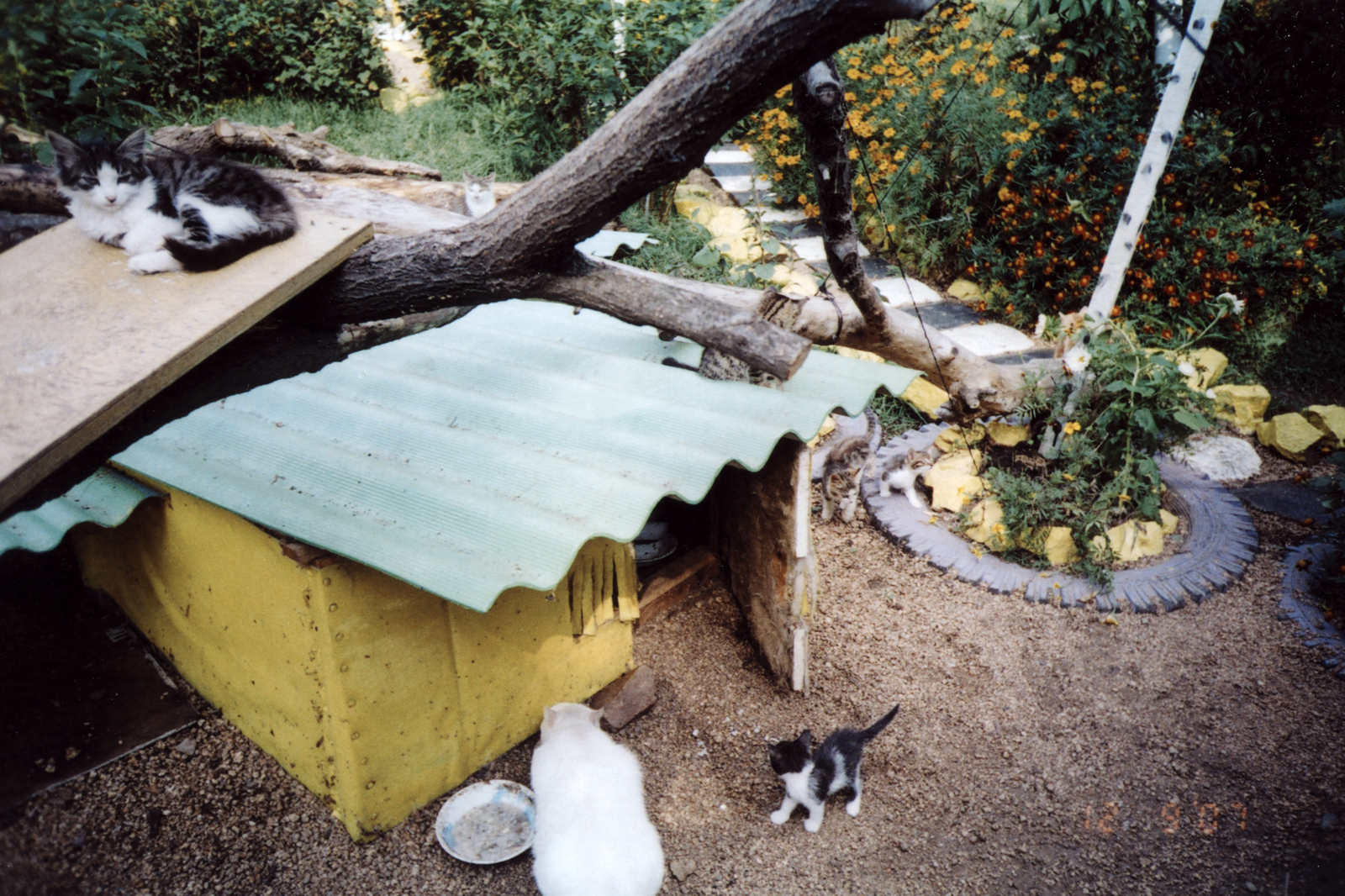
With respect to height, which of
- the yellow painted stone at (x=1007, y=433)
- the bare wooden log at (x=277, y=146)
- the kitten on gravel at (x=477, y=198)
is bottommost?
the yellow painted stone at (x=1007, y=433)

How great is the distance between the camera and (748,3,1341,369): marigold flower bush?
6.29 m

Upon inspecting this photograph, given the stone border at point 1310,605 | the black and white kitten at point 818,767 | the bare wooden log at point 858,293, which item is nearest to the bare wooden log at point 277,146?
the bare wooden log at point 858,293

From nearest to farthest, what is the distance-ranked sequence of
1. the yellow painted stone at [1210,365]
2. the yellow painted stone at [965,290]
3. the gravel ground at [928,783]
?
the gravel ground at [928,783] < the yellow painted stone at [1210,365] < the yellow painted stone at [965,290]

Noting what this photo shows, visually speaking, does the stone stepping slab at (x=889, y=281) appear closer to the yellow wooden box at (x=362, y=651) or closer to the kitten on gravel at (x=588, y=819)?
the yellow wooden box at (x=362, y=651)

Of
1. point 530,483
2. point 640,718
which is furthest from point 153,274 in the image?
point 640,718

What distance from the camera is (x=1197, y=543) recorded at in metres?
4.86

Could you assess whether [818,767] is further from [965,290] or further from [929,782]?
[965,290]

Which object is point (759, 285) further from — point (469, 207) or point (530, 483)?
point (530, 483)

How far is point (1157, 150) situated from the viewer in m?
4.61

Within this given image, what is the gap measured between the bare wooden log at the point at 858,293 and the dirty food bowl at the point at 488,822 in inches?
110

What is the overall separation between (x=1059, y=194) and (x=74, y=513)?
24.0 feet

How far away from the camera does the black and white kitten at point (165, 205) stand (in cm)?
254

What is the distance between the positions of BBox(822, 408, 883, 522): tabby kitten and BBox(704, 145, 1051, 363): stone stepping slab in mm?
1131

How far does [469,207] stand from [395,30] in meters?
7.30
